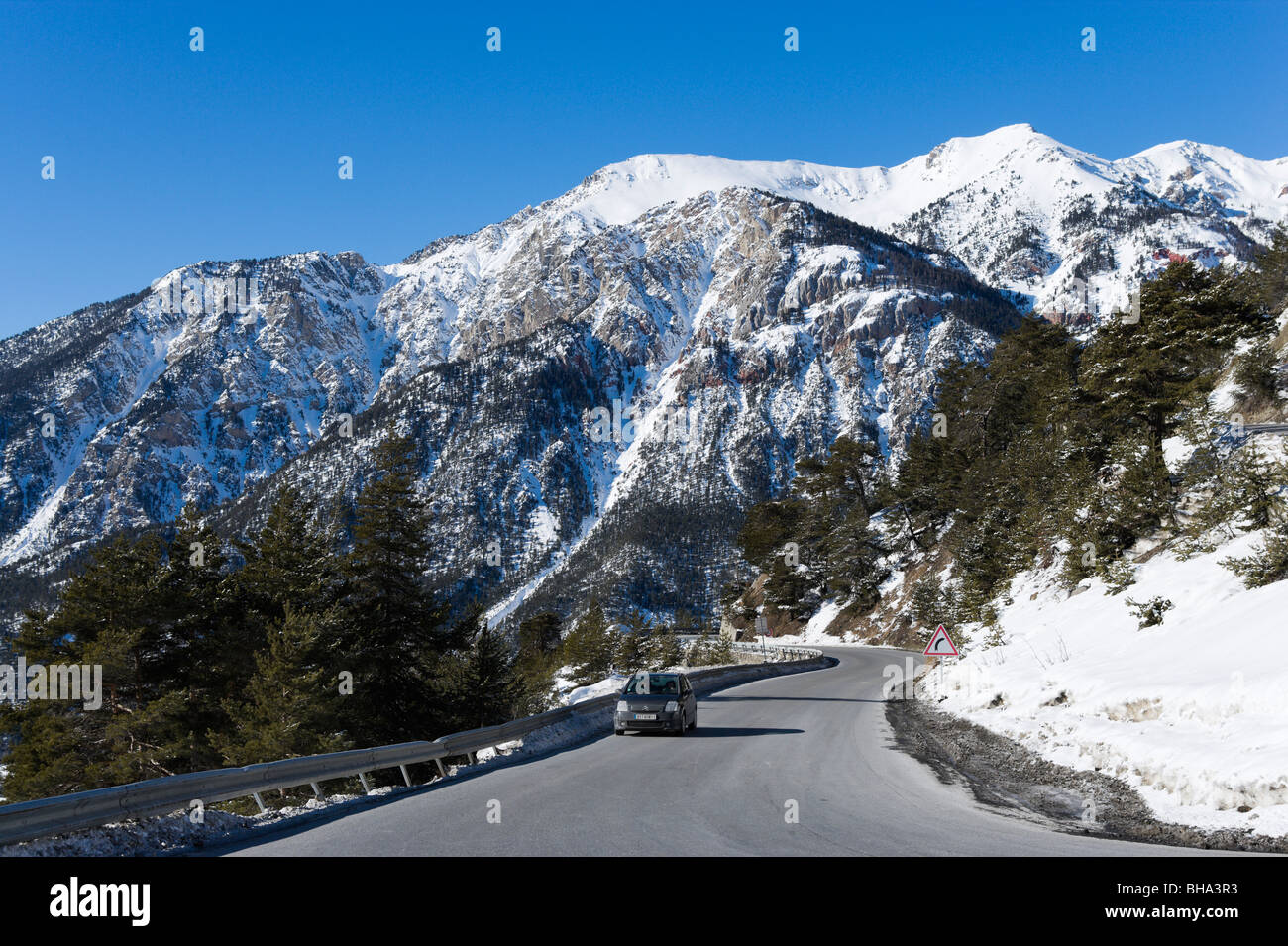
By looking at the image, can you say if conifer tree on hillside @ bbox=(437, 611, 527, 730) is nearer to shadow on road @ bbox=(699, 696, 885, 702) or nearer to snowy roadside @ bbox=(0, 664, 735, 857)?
shadow on road @ bbox=(699, 696, 885, 702)

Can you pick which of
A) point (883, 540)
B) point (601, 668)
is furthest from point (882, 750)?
point (883, 540)

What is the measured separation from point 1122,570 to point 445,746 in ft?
51.6

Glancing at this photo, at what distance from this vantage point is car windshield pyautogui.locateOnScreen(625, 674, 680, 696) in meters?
19.2

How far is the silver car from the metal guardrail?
4.26m

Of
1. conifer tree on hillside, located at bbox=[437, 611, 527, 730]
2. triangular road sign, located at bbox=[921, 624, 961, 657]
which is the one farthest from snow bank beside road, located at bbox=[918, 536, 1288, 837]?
conifer tree on hillside, located at bbox=[437, 611, 527, 730]

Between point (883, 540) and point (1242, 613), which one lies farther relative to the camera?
point (883, 540)

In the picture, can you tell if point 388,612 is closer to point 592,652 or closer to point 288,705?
point 288,705

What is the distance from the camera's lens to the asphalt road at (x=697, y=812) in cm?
718

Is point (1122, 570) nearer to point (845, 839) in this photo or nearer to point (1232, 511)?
point (1232, 511)

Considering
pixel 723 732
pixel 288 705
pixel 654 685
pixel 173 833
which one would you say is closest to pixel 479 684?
pixel 288 705

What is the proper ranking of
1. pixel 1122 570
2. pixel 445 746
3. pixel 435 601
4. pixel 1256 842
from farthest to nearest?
pixel 435 601 < pixel 1122 570 < pixel 445 746 < pixel 1256 842

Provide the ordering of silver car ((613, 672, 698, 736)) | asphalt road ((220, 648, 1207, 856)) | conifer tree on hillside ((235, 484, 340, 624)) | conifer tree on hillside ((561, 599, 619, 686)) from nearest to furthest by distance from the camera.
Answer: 1. asphalt road ((220, 648, 1207, 856))
2. silver car ((613, 672, 698, 736))
3. conifer tree on hillside ((235, 484, 340, 624))
4. conifer tree on hillside ((561, 599, 619, 686))

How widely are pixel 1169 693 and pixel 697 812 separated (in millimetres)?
6597
